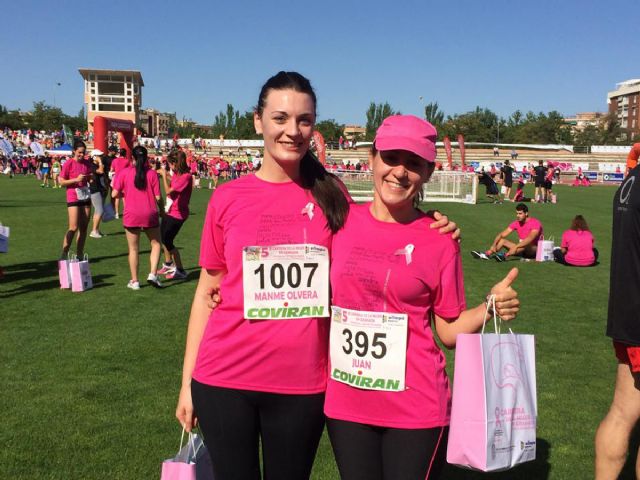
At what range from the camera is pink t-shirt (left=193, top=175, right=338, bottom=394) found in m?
2.40

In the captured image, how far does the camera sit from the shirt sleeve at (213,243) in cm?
259

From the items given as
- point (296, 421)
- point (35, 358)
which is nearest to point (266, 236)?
point (296, 421)

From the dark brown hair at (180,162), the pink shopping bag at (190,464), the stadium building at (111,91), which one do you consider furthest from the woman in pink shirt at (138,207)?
the stadium building at (111,91)

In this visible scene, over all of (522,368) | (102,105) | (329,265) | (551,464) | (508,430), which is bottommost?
(551,464)

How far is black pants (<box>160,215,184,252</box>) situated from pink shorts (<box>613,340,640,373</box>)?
315 inches

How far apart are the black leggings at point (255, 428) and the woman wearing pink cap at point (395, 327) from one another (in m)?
0.12

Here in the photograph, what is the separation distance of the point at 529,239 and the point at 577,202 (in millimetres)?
17582

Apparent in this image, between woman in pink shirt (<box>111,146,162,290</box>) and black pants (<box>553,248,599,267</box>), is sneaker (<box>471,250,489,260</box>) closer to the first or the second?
black pants (<box>553,248,599,267</box>)

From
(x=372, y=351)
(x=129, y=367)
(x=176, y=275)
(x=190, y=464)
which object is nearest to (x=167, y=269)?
(x=176, y=275)

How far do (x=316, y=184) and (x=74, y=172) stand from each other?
9.46 metres

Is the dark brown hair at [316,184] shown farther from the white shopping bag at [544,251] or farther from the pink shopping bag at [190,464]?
the white shopping bag at [544,251]

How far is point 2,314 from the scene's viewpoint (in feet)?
25.6

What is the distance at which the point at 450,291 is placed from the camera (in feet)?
7.88

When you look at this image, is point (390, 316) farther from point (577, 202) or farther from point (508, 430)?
point (577, 202)
